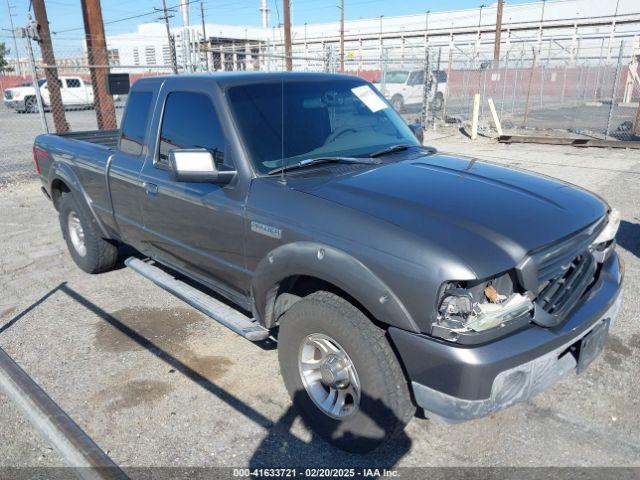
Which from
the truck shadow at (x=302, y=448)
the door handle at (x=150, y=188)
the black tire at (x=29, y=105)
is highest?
the door handle at (x=150, y=188)

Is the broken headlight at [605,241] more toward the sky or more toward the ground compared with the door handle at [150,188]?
more toward the ground

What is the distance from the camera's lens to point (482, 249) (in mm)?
2172

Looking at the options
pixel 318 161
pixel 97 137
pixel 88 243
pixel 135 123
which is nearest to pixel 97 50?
pixel 97 137

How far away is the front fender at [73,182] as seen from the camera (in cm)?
474

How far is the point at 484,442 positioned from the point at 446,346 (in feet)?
3.21

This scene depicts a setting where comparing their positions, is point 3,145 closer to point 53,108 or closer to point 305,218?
point 53,108

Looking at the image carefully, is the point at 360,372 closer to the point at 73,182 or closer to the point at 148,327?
the point at 148,327

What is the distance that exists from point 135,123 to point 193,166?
1497 millimetres

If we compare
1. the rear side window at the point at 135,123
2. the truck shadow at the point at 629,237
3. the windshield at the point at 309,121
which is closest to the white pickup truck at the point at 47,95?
the rear side window at the point at 135,123

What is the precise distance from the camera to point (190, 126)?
3480 millimetres

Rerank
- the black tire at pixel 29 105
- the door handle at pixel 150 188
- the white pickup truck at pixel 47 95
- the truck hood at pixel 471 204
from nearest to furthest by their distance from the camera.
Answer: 1. the truck hood at pixel 471 204
2. the door handle at pixel 150 188
3. the white pickup truck at pixel 47 95
4. the black tire at pixel 29 105

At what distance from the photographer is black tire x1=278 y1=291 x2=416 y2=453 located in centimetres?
235

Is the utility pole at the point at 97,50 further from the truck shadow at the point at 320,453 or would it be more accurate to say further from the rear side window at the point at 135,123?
the truck shadow at the point at 320,453

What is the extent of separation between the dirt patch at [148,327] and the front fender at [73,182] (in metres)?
0.90
